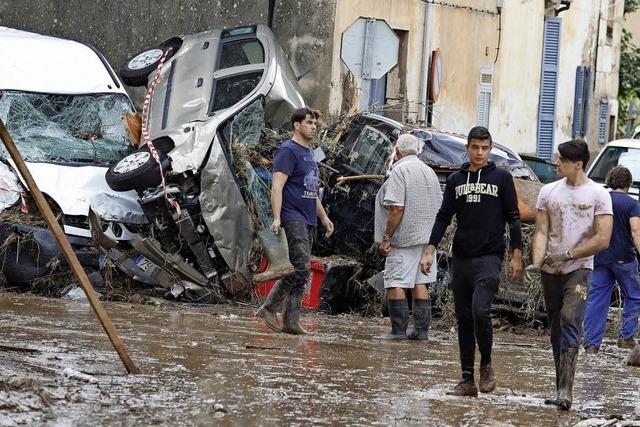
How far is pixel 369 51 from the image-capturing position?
19141 mm

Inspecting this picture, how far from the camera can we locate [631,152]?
1925cm

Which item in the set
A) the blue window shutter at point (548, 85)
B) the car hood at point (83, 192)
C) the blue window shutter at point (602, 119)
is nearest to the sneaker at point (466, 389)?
the car hood at point (83, 192)

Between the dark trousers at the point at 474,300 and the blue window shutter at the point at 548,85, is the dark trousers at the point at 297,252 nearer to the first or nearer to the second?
A: the dark trousers at the point at 474,300

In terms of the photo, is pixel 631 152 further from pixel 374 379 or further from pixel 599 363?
pixel 374 379

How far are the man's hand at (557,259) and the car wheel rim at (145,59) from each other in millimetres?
9645

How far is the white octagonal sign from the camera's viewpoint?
19062 mm

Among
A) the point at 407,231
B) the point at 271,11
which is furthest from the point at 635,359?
the point at 271,11

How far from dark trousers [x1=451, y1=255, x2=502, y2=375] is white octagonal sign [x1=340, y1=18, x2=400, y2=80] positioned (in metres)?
10.4

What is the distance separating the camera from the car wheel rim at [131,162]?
14.3 meters

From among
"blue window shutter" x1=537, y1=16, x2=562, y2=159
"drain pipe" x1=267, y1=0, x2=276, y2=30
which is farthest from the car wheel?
"blue window shutter" x1=537, y1=16, x2=562, y2=159

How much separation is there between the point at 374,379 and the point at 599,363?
9.94ft

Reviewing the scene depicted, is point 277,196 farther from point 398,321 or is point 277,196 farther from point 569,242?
point 569,242

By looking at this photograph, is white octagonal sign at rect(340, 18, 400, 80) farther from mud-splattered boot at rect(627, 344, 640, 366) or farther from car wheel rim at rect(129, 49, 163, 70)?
mud-splattered boot at rect(627, 344, 640, 366)

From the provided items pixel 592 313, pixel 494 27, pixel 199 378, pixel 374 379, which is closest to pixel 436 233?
pixel 374 379
